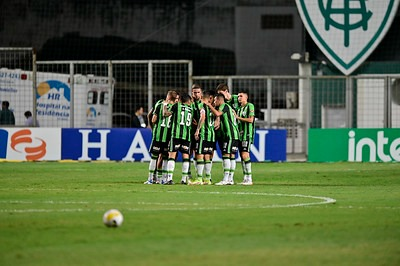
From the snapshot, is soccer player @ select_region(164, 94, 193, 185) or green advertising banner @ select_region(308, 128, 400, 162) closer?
soccer player @ select_region(164, 94, 193, 185)

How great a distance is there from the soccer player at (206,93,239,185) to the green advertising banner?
12.0m

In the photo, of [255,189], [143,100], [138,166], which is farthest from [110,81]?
[255,189]

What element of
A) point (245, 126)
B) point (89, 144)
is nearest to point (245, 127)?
point (245, 126)

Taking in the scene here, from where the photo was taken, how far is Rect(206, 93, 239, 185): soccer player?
2205 cm

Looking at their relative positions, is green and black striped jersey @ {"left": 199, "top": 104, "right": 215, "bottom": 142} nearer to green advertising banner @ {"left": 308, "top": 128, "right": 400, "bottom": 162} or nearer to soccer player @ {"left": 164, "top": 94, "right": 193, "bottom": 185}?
soccer player @ {"left": 164, "top": 94, "right": 193, "bottom": 185}

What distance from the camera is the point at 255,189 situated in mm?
20438

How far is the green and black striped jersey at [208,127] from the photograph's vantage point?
22172 mm

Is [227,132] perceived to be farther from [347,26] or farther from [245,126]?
[347,26]

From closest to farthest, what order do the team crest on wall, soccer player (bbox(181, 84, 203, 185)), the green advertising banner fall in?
soccer player (bbox(181, 84, 203, 185)) → the green advertising banner → the team crest on wall

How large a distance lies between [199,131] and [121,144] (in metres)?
12.1

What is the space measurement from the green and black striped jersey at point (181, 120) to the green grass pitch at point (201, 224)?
118 cm

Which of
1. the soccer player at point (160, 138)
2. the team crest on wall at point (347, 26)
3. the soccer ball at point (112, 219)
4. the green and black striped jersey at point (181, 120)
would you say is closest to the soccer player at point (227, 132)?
the green and black striped jersey at point (181, 120)

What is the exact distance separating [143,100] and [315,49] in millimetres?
5923

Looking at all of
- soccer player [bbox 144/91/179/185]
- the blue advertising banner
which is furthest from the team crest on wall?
soccer player [bbox 144/91/179/185]
